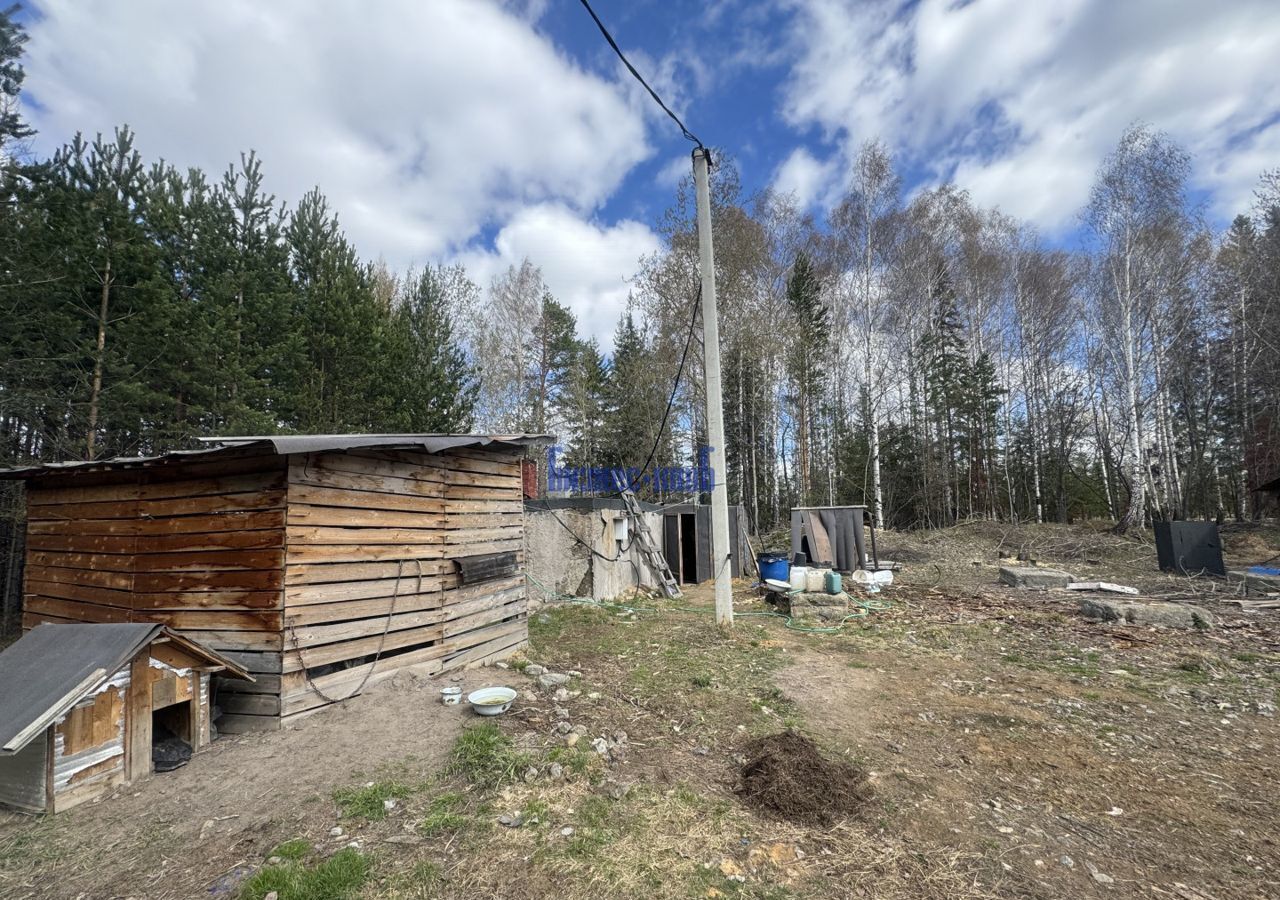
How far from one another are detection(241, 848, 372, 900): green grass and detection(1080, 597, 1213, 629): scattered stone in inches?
379

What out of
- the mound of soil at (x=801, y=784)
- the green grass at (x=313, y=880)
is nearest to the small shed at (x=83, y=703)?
the green grass at (x=313, y=880)

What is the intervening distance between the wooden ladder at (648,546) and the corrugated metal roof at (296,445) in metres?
5.46

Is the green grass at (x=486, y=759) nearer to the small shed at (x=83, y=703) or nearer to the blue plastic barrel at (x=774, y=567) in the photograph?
the small shed at (x=83, y=703)

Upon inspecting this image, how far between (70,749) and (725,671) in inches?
196

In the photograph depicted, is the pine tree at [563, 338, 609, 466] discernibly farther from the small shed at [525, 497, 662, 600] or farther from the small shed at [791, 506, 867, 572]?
the small shed at [791, 506, 867, 572]

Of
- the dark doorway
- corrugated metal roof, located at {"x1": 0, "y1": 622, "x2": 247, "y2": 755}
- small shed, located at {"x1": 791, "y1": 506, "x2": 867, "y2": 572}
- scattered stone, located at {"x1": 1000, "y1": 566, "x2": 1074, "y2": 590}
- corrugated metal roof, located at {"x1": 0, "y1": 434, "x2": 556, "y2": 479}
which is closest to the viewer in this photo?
corrugated metal roof, located at {"x1": 0, "y1": 622, "x2": 247, "y2": 755}

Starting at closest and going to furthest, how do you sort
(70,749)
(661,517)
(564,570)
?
(70,749), (564,570), (661,517)

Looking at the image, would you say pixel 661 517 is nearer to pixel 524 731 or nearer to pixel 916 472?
pixel 524 731

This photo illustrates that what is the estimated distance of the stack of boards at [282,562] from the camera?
4082 millimetres

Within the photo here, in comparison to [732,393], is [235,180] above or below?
above

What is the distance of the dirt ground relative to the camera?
249 centimetres

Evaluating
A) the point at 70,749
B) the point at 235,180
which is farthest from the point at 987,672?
the point at 235,180

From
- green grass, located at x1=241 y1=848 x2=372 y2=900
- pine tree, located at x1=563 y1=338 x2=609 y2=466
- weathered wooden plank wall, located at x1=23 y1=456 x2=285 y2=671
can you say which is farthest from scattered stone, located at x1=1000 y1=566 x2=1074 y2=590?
pine tree, located at x1=563 y1=338 x2=609 y2=466

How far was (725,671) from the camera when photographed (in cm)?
573
